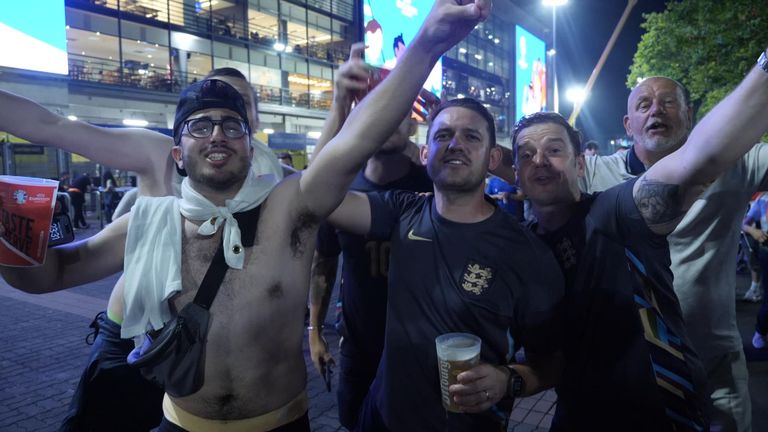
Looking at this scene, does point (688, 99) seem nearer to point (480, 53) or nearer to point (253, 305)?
point (253, 305)

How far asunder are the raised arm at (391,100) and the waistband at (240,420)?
3.35 ft

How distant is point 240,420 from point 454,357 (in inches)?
38.1

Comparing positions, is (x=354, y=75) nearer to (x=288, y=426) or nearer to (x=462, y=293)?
(x=462, y=293)

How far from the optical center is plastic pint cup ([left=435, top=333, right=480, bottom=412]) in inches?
74.9

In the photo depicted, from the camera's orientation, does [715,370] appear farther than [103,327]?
No

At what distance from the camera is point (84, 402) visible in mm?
2973

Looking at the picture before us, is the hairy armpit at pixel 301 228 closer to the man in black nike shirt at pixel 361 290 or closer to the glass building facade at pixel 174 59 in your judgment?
the man in black nike shirt at pixel 361 290

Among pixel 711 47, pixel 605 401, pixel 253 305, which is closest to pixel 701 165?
pixel 605 401

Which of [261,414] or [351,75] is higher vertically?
[351,75]

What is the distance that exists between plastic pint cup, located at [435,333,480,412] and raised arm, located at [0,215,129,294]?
1557 mm

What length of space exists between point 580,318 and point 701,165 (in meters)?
0.87

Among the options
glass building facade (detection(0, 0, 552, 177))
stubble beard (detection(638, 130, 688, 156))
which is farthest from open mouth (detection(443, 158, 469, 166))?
glass building facade (detection(0, 0, 552, 177))

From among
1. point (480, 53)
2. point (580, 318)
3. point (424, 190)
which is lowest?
point (580, 318)

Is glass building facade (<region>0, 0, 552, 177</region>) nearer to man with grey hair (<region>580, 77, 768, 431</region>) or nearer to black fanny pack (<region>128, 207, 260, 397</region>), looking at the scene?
man with grey hair (<region>580, 77, 768, 431</region>)
